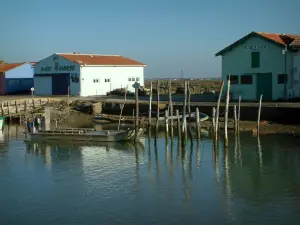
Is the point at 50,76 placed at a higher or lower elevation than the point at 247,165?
higher

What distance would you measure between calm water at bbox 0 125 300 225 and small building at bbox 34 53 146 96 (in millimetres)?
22697

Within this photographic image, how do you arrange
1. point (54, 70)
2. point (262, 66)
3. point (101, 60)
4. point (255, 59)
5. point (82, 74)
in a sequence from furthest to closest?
1. point (101, 60)
2. point (54, 70)
3. point (82, 74)
4. point (255, 59)
5. point (262, 66)

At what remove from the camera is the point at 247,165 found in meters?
24.0

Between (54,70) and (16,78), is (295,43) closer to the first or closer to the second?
(54,70)

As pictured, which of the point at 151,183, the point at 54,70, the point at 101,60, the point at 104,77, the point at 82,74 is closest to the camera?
the point at 151,183

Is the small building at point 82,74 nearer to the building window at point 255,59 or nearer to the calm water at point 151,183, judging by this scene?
the building window at point 255,59

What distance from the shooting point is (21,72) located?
61.6 meters

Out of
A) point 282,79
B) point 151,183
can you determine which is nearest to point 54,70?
point 282,79

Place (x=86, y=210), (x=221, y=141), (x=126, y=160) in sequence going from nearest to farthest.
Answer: (x=86, y=210) < (x=126, y=160) < (x=221, y=141)

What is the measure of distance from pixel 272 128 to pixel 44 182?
1794cm

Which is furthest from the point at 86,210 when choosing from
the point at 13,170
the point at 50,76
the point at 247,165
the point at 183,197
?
the point at 50,76

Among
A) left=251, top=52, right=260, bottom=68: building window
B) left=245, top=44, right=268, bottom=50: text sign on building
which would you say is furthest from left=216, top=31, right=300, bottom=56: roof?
left=251, top=52, right=260, bottom=68: building window

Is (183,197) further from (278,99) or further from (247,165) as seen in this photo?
(278,99)

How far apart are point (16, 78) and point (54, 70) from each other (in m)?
8.44
